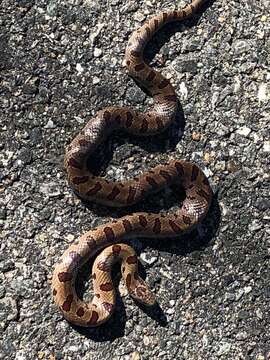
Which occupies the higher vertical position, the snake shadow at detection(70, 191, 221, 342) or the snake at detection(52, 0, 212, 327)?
the snake at detection(52, 0, 212, 327)

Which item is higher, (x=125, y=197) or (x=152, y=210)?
(x=125, y=197)

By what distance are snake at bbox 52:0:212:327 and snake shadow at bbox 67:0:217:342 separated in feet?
0.24

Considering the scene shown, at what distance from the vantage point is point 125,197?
581cm

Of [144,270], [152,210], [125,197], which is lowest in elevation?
[144,270]

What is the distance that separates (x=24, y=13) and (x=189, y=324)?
282cm

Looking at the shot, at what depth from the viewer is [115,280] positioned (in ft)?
18.9

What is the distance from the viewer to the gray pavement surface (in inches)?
222

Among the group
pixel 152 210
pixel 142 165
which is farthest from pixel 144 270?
pixel 142 165

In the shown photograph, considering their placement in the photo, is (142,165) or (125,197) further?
(142,165)

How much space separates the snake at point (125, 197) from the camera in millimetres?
5582

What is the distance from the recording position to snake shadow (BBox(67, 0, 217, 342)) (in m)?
5.65

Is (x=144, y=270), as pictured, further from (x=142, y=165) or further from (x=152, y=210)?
(x=142, y=165)

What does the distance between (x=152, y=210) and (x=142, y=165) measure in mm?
371

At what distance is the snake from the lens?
5.58 m
